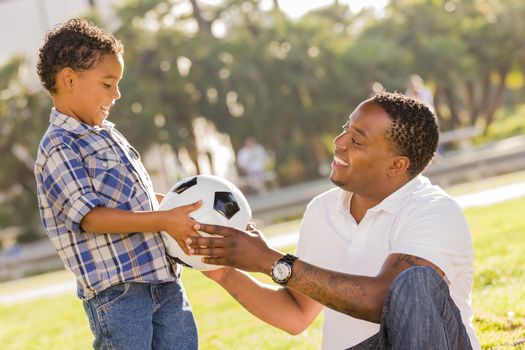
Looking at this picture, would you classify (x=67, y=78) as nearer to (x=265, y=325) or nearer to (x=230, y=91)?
(x=265, y=325)

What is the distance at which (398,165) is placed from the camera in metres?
3.67

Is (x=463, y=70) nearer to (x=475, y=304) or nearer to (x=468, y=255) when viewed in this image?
(x=475, y=304)

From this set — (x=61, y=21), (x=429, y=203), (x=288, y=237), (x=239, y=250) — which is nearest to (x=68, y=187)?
(x=239, y=250)

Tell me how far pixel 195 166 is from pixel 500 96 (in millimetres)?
13485

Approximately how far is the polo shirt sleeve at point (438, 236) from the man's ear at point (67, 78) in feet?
4.94

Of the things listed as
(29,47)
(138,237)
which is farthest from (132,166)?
(29,47)

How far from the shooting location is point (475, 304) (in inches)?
230

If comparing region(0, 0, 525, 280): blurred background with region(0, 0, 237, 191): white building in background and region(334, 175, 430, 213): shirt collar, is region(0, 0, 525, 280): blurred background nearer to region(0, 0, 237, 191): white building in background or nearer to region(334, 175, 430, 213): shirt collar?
region(0, 0, 237, 191): white building in background

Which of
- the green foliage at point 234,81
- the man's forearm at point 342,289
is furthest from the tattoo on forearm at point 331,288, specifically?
the green foliage at point 234,81

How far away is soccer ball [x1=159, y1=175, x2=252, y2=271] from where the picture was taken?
349cm

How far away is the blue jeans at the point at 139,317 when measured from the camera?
3.64m

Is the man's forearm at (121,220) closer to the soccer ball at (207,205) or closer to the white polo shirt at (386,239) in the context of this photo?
the soccer ball at (207,205)

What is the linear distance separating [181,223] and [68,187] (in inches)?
20.6

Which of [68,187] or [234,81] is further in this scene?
[234,81]
